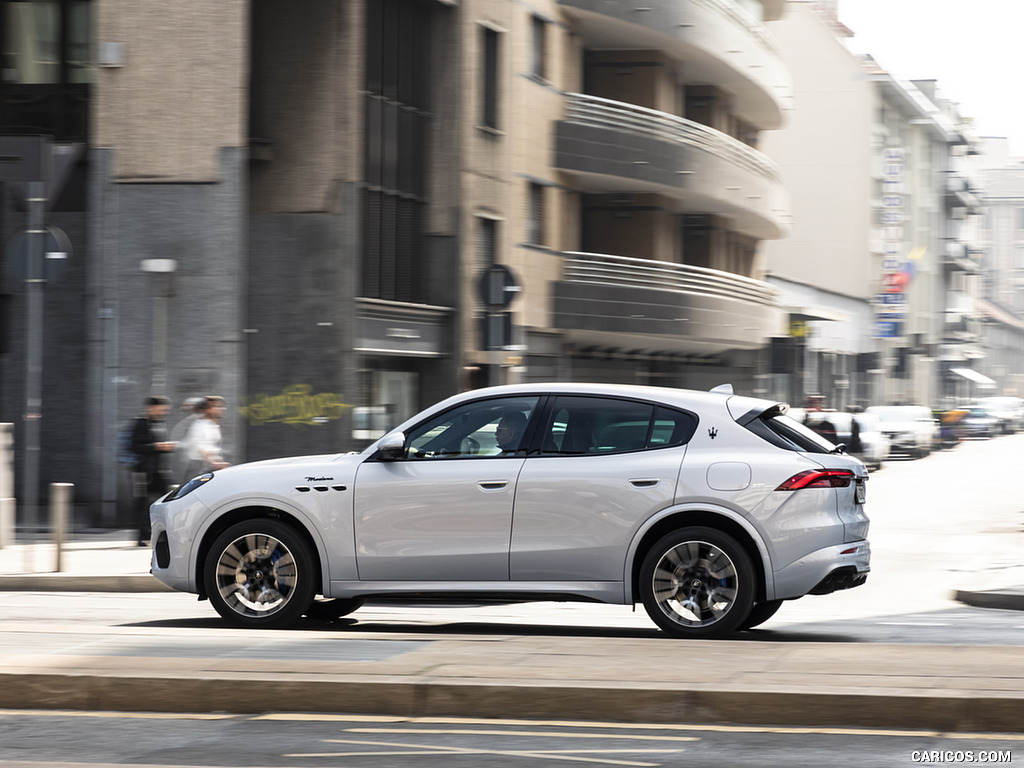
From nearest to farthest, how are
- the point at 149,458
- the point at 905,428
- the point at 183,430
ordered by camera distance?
1. the point at 149,458
2. the point at 183,430
3. the point at 905,428

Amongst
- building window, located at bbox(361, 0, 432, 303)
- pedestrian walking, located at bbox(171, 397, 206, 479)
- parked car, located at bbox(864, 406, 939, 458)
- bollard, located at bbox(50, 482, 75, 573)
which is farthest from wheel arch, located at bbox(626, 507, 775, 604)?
parked car, located at bbox(864, 406, 939, 458)

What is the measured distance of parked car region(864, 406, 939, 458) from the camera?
46906mm

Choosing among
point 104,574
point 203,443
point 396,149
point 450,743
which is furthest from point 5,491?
point 450,743

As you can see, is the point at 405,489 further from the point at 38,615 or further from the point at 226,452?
the point at 226,452

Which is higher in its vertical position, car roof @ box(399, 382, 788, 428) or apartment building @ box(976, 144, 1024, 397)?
apartment building @ box(976, 144, 1024, 397)


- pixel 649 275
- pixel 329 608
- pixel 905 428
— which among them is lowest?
pixel 329 608

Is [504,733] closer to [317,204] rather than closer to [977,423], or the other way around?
[317,204]

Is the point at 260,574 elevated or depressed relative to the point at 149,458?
depressed

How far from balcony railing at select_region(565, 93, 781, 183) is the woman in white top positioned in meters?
17.6

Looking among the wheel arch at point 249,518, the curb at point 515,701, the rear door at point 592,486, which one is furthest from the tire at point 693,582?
the curb at point 515,701

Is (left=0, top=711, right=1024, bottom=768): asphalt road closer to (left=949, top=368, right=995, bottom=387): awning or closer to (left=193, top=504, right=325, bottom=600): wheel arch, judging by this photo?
(left=193, top=504, right=325, bottom=600): wheel arch

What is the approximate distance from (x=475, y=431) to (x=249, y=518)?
5.21ft

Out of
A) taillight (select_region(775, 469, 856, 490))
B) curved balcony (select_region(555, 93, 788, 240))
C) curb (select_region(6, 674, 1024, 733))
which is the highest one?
curved balcony (select_region(555, 93, 788, 240))

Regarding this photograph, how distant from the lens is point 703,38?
1471 inches
